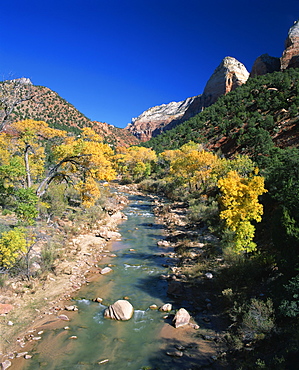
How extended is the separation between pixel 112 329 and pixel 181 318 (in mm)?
2483

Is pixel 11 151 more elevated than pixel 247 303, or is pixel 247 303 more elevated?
pixel 11 151

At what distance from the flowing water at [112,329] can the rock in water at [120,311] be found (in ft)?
0.57

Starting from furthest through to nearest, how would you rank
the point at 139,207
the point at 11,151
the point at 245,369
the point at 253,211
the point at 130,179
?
1. the point at 130,179
2. the point at 139,207
3. the point at 11,151
4. the point at 253,211
5. the point at 245,369

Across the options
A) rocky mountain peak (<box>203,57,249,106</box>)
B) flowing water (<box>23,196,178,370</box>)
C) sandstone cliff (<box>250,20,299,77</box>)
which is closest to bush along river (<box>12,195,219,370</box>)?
flowing water (<box>23,196,178,370</box>)

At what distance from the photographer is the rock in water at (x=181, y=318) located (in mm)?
8609

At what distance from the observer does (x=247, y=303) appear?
337 inches

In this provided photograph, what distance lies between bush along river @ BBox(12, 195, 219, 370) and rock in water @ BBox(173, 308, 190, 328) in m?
0.16

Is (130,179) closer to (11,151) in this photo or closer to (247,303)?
(11,151)

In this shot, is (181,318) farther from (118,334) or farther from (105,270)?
(105,270)

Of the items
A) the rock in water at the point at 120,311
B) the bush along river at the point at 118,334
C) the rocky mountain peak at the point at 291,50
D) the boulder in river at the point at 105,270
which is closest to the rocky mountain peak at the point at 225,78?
the rocky mountain peak at the point at 291,50

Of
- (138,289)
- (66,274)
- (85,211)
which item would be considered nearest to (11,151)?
(85,211)

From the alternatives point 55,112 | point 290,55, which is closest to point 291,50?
point 290,55

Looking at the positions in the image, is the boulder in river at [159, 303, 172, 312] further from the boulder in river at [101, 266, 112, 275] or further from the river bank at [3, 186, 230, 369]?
the boulder in river at [101, 266, 112, 275]

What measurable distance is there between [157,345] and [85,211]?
52.4ft
